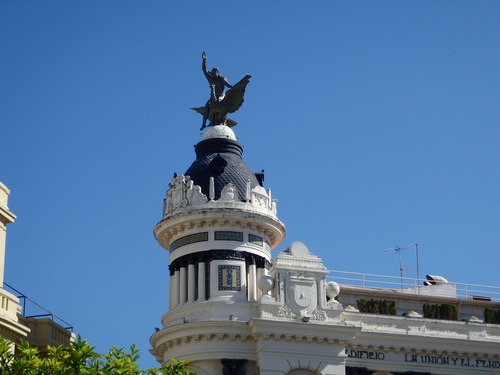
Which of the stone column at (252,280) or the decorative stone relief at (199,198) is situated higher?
the decorative stone relief at (199,198)

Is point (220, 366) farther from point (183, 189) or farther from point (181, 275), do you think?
point (183, 189)

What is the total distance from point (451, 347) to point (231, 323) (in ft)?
38.1

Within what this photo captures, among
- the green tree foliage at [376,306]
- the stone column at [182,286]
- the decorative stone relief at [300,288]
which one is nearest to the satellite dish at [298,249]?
the decorative stone relief at [300,288]

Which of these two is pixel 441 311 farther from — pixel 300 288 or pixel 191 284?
pixel 191 284

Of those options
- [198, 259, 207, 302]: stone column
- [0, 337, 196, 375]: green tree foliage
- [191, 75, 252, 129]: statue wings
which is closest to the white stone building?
[198, 259, 207, 302]: stone column

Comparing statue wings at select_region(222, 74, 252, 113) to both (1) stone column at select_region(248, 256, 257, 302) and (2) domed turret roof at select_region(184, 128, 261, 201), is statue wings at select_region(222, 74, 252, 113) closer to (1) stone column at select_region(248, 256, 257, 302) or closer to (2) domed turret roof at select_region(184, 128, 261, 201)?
(2) domed turret roof at select_region(184, 128, 261, 201)

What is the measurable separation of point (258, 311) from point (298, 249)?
12.6ft

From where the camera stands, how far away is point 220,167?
53.9 meters

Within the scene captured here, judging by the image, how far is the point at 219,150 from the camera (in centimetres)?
5509

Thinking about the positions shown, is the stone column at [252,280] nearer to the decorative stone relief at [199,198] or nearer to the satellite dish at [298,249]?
the satellite dish at [298,249]

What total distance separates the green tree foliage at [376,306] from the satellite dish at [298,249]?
4516mm

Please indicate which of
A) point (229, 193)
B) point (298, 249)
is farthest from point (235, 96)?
point (298, 249)

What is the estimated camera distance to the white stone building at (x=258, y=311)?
49.1 m

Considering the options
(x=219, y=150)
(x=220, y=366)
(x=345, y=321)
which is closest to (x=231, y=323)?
(x=220, y=366)
